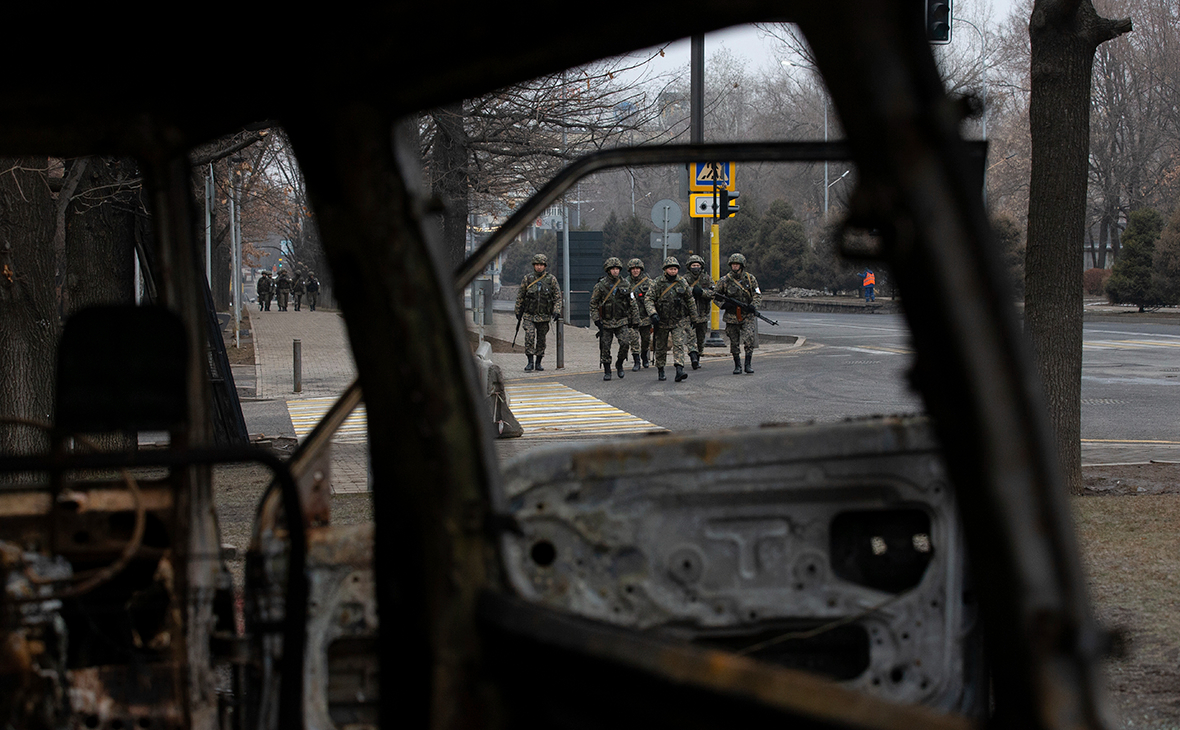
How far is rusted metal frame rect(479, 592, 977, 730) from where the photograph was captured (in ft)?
4.02

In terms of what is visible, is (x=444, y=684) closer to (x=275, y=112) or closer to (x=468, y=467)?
(x=468, y=467)

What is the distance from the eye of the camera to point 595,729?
1.54m

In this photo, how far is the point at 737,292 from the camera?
19.2m

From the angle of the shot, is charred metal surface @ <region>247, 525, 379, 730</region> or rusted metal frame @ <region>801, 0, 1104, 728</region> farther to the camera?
charred metal surface @ <region>247, 525, 379, 730</region>

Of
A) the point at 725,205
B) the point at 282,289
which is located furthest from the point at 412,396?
the point at 282,289

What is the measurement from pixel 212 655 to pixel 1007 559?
79.7 inches

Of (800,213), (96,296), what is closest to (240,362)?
(96,296)

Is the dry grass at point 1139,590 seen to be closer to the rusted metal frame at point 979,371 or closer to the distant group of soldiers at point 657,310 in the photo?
the rusted metal frame at point 979,371

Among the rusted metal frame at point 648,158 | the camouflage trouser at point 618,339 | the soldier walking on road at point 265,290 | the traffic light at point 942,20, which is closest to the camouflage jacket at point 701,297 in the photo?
the camouflage trouser at point 618,339

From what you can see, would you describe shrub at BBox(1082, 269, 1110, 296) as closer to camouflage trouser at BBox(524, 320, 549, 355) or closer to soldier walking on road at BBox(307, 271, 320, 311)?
camouflage trouser at BBox(524, 320, 549, 355)

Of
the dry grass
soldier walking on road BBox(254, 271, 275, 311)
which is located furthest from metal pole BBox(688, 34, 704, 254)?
soldier walking on road BBox(254, 271, 275, 311)

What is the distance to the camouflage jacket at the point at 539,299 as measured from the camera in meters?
19.8

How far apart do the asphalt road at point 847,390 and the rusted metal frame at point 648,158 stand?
21.7ft

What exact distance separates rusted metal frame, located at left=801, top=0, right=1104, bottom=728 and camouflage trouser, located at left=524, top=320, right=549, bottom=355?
18.7 meters
